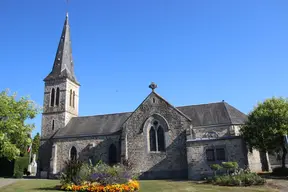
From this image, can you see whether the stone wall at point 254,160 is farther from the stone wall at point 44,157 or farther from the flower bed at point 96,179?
the stone wall at point 44,157

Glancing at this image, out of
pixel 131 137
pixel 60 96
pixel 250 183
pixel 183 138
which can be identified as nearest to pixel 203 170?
pixel 183 138

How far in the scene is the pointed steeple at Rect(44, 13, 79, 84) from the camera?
40112 millimetres

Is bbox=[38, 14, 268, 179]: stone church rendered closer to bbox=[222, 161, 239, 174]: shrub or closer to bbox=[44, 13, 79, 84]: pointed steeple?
bbox=[222, 161, 239, 174]: shrub

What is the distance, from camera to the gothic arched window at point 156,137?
27359 millimetres

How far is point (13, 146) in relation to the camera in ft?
81.7

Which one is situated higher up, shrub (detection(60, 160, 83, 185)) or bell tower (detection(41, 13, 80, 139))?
bell tower (detection(41, 13, 80, 139))

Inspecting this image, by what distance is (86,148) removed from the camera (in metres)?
32.0

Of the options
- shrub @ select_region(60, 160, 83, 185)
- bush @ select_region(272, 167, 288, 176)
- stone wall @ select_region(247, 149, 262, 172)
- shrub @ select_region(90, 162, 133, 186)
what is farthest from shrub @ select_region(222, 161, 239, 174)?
shrub @ select_region(60, 160, 83, 185)

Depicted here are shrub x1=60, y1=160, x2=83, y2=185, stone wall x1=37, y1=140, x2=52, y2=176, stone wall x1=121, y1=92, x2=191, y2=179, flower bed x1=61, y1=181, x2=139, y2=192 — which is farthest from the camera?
stone wall x1=37, y1=140, x2=52, y2=176

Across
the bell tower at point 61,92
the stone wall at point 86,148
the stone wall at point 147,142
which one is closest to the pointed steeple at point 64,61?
the bell tower at point 61,92

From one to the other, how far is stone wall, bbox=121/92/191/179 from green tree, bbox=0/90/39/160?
34.3ft

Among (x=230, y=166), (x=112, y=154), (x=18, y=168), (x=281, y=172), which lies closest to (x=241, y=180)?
(x=230, y=166)

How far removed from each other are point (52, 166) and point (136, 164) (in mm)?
11962

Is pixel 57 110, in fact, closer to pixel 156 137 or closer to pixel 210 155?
pixel 156 137
